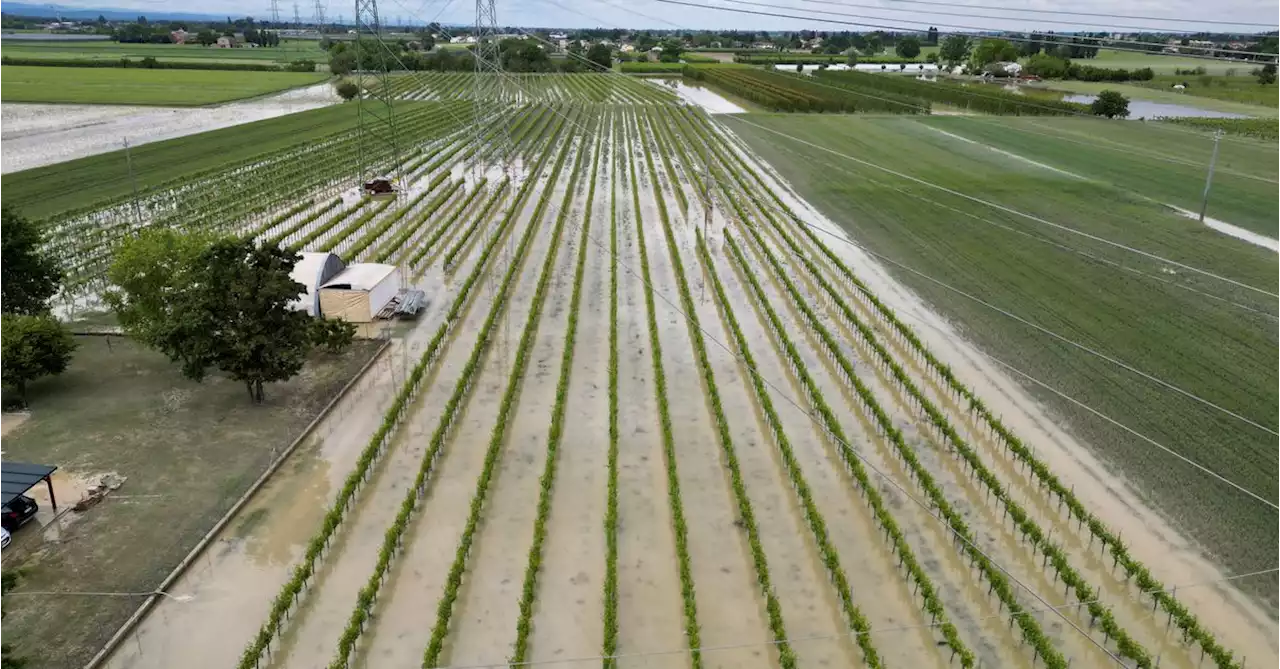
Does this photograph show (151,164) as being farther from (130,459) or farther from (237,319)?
(130,459)

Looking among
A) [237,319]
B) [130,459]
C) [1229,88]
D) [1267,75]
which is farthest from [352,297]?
[1267,75]

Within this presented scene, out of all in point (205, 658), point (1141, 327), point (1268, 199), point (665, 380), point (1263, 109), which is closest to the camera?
point (205, 658)

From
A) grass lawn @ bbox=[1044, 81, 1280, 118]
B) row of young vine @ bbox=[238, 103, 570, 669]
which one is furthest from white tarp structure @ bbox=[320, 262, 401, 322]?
grass lawn @ bbox=[1044, 81, 1280, 118]

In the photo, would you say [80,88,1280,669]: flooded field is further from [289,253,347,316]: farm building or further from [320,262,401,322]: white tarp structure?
[289,253,347,316]: farm building

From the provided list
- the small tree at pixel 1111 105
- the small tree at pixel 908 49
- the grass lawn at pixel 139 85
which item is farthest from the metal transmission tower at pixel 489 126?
the small tree at pixel 908 49

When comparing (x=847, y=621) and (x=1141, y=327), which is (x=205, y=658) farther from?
(x=1141, y=327)

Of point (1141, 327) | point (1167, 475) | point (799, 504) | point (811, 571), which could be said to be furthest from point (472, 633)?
point (1141, 327)
